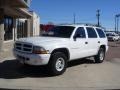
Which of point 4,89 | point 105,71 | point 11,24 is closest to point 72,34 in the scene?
point 105,71

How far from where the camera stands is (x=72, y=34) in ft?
40.9

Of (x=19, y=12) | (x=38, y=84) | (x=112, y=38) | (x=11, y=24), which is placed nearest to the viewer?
(x=38, y=84)

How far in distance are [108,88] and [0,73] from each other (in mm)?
4146

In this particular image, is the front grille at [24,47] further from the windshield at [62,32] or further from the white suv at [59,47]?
the windshield at [62,32]

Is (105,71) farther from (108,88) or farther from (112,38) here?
(112,38)

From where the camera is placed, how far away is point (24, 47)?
11.2 m

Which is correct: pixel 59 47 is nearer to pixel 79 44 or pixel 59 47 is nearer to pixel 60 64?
pixel 60 64

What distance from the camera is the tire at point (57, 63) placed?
11.0 meters

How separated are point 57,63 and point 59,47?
0.60m

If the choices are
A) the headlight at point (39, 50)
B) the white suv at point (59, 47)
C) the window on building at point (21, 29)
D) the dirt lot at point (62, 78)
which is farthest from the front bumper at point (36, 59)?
the window on building at point (21, 29)

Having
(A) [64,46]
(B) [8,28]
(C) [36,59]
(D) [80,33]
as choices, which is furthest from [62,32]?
(B) [8,28]

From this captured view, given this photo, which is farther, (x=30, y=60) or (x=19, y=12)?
(x=19, y=12)

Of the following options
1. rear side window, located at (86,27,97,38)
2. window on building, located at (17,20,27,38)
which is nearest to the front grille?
rear side window, located at (86,27,97,38)

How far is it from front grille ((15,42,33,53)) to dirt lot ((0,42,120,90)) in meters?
0.90
